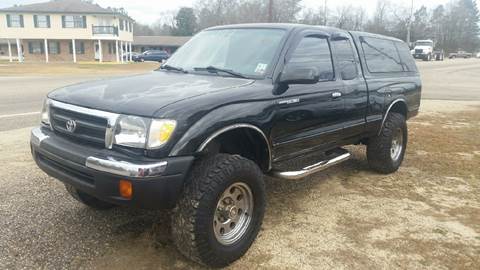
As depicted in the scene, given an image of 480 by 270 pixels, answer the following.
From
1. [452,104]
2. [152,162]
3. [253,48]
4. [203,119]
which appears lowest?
[452,104]

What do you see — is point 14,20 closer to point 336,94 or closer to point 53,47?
point 53,47

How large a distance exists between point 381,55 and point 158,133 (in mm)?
3869

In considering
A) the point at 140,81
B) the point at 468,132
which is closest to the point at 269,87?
the point at 140,81

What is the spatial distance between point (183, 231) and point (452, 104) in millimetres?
12867

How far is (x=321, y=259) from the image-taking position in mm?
3607

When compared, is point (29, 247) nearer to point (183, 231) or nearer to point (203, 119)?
point (183, 231)

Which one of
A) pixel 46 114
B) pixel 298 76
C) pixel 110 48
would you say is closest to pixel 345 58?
pixel 298 76

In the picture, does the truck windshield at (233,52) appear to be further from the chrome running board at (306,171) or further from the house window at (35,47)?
the house window at (35,47)

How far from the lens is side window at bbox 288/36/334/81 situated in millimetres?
4379

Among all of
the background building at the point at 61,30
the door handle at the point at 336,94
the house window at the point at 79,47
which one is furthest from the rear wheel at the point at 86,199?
the house window at the point at 79,47

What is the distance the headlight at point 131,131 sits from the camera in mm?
3078

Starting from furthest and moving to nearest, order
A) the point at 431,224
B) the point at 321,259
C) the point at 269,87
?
the point at 431,224 < the point at 269,87 < the point at 321,259

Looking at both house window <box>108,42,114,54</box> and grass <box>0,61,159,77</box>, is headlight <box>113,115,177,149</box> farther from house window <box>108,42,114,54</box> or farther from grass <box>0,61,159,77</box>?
house window <box>108,42,114,54</box>

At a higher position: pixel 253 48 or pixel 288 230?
pixel 253 48
